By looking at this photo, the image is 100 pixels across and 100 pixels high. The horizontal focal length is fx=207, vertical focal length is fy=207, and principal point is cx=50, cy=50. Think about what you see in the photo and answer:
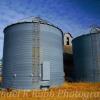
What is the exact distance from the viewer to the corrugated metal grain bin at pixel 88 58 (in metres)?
28.9

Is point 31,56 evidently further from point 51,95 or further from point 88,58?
point 88,58

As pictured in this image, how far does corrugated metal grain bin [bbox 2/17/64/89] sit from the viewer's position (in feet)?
73.9

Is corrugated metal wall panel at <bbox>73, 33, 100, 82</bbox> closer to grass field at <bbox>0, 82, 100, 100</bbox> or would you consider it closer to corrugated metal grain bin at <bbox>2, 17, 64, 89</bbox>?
corrugated metal grain bin at <bbox>2, 17, 64, 89</bbox>

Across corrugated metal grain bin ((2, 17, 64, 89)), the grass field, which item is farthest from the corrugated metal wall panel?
the grass field

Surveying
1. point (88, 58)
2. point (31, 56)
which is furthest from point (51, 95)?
point (88, 58)

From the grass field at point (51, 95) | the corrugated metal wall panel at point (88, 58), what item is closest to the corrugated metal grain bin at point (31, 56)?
the grass field at point (51, 95)

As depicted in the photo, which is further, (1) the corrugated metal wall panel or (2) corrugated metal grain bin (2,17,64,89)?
(1) the corrugated metal wall panel

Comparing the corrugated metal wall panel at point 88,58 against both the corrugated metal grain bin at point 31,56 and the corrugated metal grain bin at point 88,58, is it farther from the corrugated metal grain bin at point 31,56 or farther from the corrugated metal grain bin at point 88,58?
the corrugated metal grain bin at point 31,56

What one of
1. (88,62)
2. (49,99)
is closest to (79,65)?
(88,62)

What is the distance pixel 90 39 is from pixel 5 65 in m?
12.8

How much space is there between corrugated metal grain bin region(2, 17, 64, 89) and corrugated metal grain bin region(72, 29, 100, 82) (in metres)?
6.09

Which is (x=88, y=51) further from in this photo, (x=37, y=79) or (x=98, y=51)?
(x=37, y=79)

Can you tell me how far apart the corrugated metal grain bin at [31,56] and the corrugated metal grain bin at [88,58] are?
20.0 feet

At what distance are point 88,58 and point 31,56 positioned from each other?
33.4 ft
